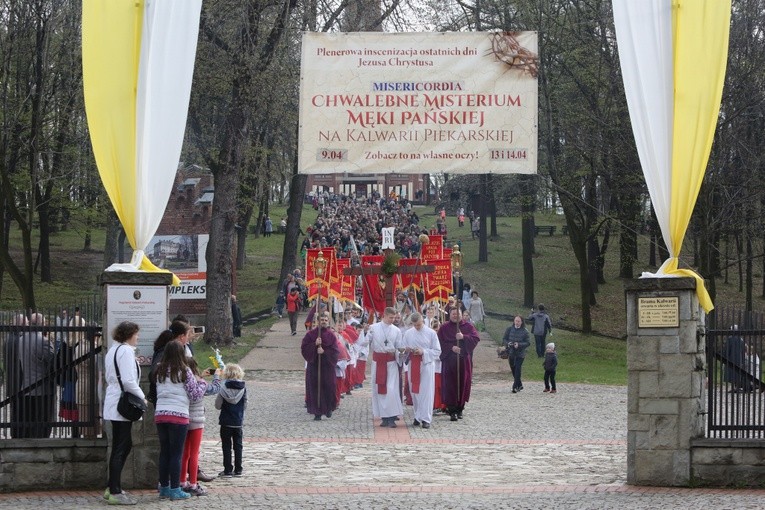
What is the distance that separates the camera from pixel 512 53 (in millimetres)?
14578

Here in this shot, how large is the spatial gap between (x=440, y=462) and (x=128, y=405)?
4.59m

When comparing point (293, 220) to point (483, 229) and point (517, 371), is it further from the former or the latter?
point (517, 371)

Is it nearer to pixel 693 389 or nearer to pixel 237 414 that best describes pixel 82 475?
pixel 237 414

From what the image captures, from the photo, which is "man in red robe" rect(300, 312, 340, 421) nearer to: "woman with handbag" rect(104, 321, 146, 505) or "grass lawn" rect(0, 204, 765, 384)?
"woman with handbag" rect(104, 321, 146, 505)

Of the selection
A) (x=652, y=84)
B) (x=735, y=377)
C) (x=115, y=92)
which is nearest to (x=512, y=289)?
(x=652, y=84)

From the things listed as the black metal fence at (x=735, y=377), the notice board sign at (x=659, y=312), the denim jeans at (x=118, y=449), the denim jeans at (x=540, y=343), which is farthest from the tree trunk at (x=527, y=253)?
the denim jeans at (x=118, y=449)

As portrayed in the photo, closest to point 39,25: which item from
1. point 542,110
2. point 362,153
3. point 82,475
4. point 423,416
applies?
point 542,110

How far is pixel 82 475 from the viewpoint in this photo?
12312 mm

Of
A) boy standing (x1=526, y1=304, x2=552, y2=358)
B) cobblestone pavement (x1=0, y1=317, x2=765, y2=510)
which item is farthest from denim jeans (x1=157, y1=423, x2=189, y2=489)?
boy standing (x1=526, y1=304, x2=552, y2=358)

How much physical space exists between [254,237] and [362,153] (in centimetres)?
5331

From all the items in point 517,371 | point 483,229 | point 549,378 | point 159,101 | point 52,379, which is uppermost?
point 159,101

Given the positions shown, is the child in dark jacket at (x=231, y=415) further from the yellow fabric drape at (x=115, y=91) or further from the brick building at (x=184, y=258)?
the brick building at (x=184, y=258)

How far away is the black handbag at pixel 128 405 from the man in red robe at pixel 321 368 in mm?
8673

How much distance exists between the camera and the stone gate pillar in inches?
483
